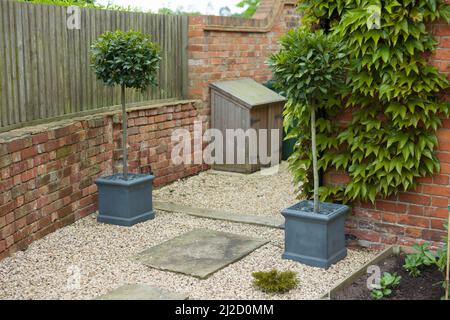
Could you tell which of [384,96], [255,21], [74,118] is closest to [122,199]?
[74,118]

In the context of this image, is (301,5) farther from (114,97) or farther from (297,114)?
(114,97)

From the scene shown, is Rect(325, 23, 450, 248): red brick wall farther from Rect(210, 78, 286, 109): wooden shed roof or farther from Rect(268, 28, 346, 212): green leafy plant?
Rect(210, 78, 286, 109): wooden shed roof

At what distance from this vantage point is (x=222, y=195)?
771cm

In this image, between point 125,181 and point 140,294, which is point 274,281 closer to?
point 140,294

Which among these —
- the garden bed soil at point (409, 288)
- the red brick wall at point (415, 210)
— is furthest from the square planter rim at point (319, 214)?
the garden bed soil at point (409, 288)

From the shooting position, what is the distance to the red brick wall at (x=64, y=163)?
526 centimetres

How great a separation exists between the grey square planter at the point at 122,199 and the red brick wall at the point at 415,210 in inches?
74.2

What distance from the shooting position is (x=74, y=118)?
647 cm

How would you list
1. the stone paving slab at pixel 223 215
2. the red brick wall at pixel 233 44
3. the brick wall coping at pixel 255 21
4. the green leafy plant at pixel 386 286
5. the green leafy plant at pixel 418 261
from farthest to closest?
1. the brick wall coping at pixel 255 21
2. the red brick wall at pixel 233 44
3. the stone paving slab at pixel 223 215
4. the green leafy plant at pixel 418 261
5. the green leafy plant at pixel 386 286


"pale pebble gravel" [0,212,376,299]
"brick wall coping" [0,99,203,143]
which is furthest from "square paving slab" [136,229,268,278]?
"brick wall coping" [0,99,203,143]

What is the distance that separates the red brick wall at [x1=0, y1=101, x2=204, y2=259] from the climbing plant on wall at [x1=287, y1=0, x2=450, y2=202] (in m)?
2.28

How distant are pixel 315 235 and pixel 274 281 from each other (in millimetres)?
713

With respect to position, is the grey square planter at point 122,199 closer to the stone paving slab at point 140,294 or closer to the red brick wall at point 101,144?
the red brick wall at point 101,144
